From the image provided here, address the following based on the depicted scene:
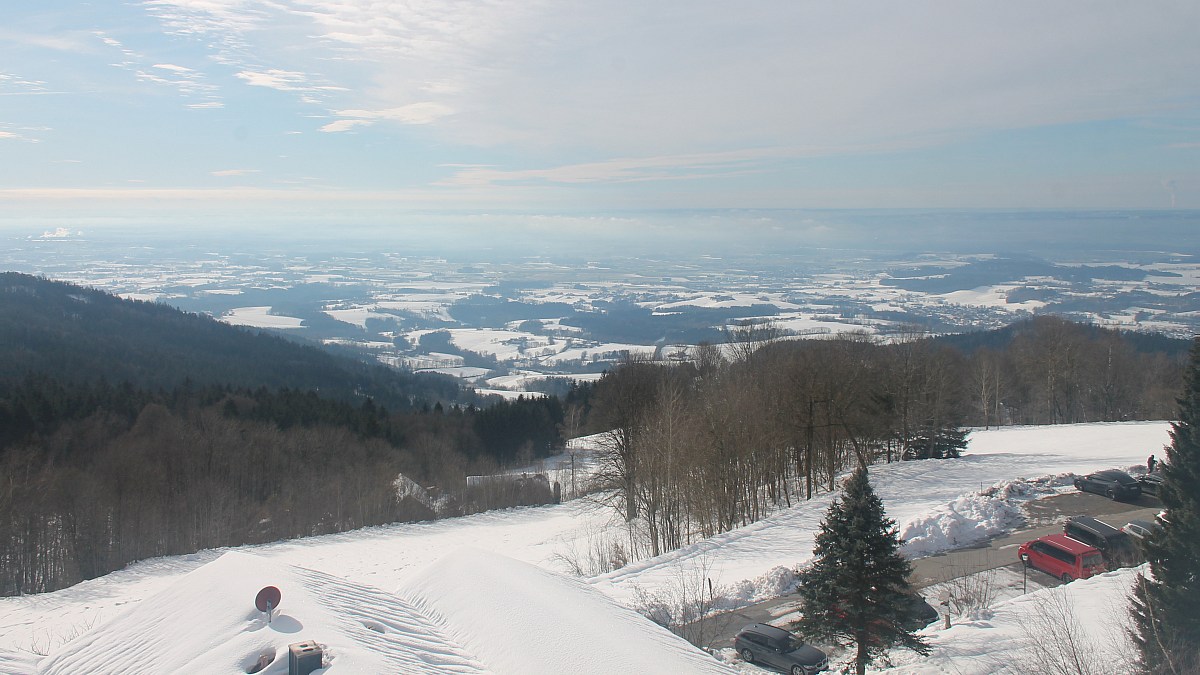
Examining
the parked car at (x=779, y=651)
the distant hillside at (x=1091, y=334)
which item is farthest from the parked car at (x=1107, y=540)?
the distant hillside at (x=1091, y=334)

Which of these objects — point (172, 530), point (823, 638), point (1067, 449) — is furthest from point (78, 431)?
point (1067, 449)

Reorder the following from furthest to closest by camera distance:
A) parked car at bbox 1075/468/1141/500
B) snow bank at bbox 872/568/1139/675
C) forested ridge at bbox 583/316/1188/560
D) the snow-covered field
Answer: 1. forested ridge at bbox 583/316/1188/560
2. parked car at bbox 1075/468/1141/500
3. snow bank at bbox 872/568/1139/675
4. the snow-covered field

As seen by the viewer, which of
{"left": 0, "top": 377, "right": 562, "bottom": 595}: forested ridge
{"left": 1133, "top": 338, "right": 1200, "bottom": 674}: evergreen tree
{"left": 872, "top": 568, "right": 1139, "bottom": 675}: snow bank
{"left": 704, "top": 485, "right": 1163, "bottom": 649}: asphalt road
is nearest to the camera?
{"left": 1133, "top": 338, "right": 1200, "bottom": 674}: evergreen tree

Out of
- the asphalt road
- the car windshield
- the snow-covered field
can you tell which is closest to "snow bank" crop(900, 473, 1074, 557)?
the snow-covered field

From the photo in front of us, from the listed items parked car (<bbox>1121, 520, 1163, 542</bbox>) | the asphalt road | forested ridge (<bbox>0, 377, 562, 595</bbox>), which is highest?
parked car (<bbox>1121, 520, 1163, 542</bbox>)

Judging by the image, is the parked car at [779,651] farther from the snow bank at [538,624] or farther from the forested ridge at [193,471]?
the forested ridge at [193,471]

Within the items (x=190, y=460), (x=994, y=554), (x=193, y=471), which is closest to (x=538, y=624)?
(x=994, y=554)

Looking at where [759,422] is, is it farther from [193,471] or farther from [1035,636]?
[193,471]

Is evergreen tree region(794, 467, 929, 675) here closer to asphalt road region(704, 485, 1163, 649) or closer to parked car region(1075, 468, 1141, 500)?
asphalt road region(704, 485, 1163, 649)
